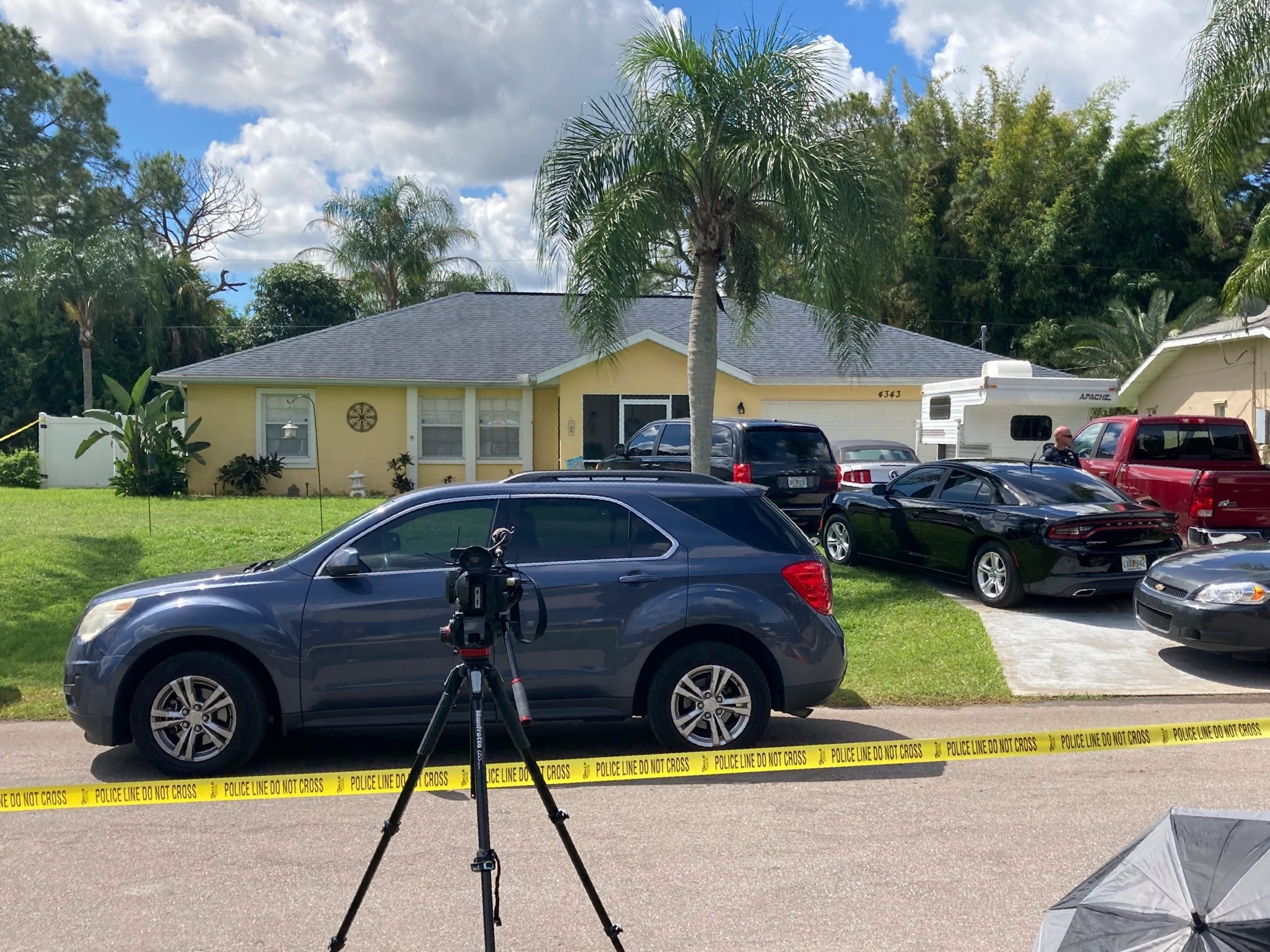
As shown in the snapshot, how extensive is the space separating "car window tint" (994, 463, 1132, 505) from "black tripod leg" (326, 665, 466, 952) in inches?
345

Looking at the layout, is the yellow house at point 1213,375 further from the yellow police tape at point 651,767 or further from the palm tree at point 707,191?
the yellow police tape at point 651,767

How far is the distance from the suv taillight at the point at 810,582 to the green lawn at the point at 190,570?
1.89 metres

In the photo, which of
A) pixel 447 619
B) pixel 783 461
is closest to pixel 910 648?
pixel 447 619

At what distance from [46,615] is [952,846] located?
30.3 feet

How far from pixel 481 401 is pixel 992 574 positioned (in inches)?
601

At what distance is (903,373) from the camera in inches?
974

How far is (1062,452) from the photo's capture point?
45.5 feet

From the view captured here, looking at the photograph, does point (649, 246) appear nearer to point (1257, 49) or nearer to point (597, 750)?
point (597, 750)

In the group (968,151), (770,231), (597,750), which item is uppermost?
(968,151)

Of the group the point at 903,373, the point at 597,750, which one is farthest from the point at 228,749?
the point at 903,373

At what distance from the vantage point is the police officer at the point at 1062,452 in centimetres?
1372

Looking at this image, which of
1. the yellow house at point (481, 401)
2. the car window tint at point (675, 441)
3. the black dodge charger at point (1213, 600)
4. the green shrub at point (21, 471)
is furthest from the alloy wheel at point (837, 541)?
the green shrub at point (21, 471)

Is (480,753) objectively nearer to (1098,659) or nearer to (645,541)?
(645,541)

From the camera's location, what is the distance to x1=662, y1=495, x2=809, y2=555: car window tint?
6.70 metres
